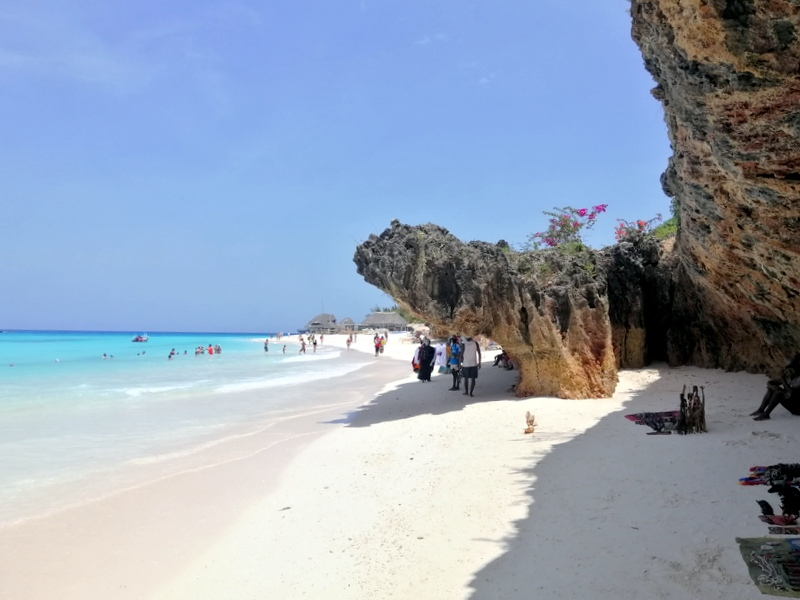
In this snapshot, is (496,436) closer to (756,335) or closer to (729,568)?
(729,568)

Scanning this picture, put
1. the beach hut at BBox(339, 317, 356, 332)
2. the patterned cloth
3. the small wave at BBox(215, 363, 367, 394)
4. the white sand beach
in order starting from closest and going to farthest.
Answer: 1. the white sand beach
2. the patterned cloth
3. the small wave at BBox(215, 363, 367, 394)
4. the beach hut at BBox(339, 317, 356, 332)

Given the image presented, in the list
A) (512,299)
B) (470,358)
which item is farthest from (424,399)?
(512,299)

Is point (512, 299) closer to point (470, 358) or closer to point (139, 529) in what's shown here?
point (470, 358)

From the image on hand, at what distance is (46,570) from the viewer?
188 inches

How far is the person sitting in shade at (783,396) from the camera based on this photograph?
710 cm

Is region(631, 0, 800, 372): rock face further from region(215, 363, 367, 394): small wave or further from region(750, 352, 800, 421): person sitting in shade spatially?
region(215, 363, 367, 394): small wave

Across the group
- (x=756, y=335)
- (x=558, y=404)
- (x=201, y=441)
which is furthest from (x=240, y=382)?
(x=756, y=335)

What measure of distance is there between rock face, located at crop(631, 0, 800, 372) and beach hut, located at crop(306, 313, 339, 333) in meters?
67.2

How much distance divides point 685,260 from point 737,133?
6.30 metres

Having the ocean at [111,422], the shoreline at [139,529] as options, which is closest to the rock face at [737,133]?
the shoreline at [139,529]

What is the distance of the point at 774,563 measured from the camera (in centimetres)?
328

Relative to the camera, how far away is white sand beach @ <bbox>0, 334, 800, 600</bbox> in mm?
3809

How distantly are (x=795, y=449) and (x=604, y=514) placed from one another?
2746 millimetres

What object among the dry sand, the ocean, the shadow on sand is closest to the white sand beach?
the dry sand
